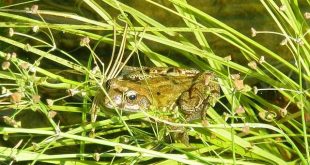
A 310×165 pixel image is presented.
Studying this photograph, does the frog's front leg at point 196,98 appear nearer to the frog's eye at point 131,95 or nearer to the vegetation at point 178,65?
the vegetation at point 178,65

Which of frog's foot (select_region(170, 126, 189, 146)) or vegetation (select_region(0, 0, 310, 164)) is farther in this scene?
frog's foot (select_region(170, 126, 189, 146))

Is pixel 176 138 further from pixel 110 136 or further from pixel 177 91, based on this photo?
pixel 110 136

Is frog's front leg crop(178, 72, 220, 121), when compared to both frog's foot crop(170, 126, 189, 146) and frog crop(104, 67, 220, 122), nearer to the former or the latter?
frog crop(104, 67, 220, 122)

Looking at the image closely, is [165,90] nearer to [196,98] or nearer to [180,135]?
[196,98]

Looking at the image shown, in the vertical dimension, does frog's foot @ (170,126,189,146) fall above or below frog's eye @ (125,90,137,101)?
below

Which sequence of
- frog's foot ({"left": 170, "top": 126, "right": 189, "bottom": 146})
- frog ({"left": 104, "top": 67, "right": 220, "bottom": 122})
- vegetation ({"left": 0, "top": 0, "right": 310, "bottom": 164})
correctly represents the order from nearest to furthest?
vegetation ({"left": 0, "top": 0, "right": 310, "bottom": 164}), frog's foot ({"left": 170, "top": 126, "right": 189, "bottom": 146}), frog ({"left": 104, "top": 67, "right": 220, "bottom": 122})

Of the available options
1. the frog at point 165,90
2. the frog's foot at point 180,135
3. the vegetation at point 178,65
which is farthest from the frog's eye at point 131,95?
the frog's foot at point 180,135

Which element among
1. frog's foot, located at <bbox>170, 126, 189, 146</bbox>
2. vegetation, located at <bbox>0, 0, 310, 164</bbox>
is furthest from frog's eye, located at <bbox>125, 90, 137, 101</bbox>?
Result: frog's foot, located at <bbox>170, 126, 189, 146</bbox>

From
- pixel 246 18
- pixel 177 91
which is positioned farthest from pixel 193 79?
pixel 246 18
